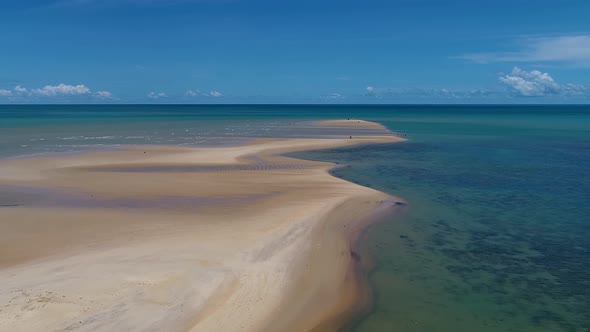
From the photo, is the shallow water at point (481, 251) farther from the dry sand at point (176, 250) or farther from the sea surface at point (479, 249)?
the dry sand at point (176, 250)

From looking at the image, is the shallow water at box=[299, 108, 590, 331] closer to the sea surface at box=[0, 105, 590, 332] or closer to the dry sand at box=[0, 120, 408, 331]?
the sea surface at box=[0, 105, 590, 332]

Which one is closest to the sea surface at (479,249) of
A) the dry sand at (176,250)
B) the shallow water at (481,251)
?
Result: the shallow water at (481,251)

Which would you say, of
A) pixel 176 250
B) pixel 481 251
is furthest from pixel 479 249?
pixel 176 250

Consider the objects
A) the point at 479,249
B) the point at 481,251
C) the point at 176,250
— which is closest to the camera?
the point at 176,250

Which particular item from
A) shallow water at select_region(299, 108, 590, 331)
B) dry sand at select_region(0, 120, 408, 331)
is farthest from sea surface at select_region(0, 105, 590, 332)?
dry sand at select_region(0, 120, 408, 331)

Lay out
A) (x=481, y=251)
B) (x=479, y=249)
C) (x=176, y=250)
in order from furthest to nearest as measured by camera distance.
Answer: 1. (x=479, y=249)
2. (x=481, y=251)
3. (x=176, y=250)

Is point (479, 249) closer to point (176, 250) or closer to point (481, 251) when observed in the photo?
point (481, 251)

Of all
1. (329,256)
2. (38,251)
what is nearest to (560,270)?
(329,256)

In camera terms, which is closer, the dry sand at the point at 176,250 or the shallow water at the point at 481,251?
the dry sand at the point at 176,250

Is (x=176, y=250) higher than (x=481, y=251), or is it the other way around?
(x=176, y=250)
